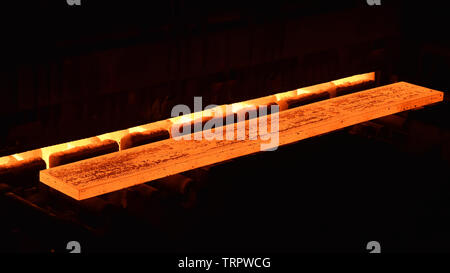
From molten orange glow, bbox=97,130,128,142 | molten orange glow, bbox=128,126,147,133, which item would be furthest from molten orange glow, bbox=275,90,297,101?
molten orange glow, bbox=97,130,128,142

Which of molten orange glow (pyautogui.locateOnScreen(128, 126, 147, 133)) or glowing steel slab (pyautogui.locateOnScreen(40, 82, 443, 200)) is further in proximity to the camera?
molten orange glow (pyautogui.locateOnScreen(128, 126, 147, 133))

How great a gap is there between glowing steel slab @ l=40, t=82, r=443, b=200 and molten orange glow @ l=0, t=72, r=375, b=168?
379 millimetres

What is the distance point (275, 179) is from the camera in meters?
4.57

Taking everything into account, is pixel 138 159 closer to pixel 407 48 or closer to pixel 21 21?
pixel 21 21

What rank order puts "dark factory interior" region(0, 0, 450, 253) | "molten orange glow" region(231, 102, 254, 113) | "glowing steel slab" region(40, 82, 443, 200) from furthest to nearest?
"molten orange glow" region(231, 102, 254, 113), "dark factory interior" region(0, 0, 450, 253), "glowing steel slab" region(40, 82, 443, 200)

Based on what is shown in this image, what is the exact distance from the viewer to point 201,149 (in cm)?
398

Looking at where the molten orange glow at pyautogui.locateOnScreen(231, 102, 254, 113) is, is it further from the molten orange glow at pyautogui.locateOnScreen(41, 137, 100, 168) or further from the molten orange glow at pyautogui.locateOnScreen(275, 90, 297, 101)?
the molten orange glow at pyautogui.locateOnScreen(41, 137, 100, 168)

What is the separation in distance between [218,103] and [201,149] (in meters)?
0.66

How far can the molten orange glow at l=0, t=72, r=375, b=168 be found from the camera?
408cm

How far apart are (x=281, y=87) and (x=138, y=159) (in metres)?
1.33

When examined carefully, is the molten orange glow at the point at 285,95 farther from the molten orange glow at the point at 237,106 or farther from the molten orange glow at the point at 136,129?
the molten orange glow at the point at 136,129

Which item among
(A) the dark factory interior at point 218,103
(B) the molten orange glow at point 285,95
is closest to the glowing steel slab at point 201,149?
(A) the dark factory interior at point 218,103

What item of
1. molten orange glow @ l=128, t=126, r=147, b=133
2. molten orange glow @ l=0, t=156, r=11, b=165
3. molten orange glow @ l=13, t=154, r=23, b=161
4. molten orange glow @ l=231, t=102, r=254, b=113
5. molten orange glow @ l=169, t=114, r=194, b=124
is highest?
molten orange glow @ l=231, t=102, r=254, b=113
